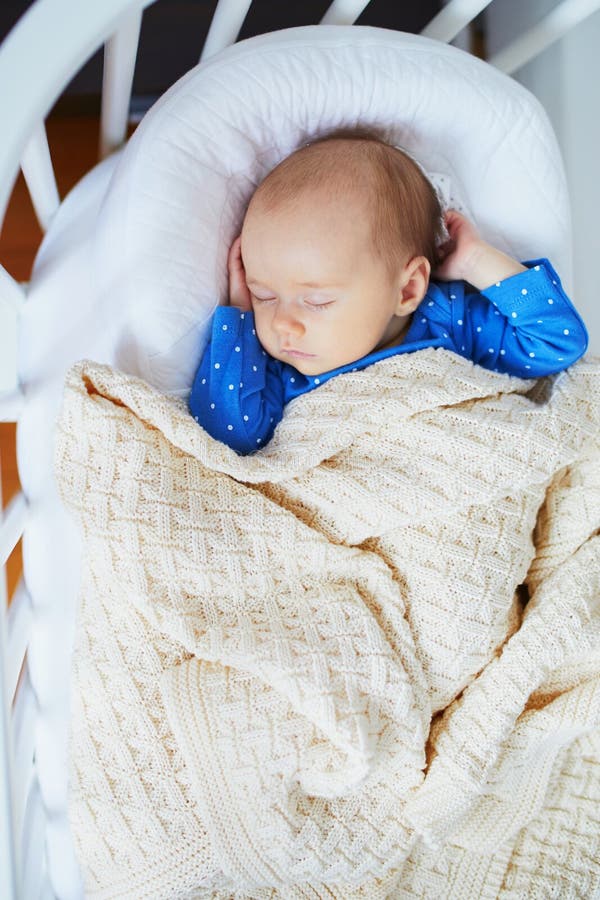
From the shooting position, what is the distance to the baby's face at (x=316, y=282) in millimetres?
960

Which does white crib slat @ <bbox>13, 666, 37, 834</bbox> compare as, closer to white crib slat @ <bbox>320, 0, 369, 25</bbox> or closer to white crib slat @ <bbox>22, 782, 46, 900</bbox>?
white crib slat @ <bbox>22, 782, 46, 900</bbox>

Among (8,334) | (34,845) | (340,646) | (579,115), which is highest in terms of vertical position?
(579,115)

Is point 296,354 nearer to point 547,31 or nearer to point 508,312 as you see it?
point 508,312

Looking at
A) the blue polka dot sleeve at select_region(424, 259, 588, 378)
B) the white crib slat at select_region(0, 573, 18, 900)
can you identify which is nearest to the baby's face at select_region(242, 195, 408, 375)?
A: the blue polka dot sleeve at select_region(424, 259, 588, 378)

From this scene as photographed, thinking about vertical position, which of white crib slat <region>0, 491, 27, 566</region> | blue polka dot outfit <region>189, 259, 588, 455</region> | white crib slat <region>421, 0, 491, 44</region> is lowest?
white crib slat <region>0, 491, 27, 566</region>

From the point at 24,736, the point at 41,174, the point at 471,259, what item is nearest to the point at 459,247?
the point at 471,259

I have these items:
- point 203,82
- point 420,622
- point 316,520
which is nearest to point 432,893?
point 420,622

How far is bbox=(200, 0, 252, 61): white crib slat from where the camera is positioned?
0.94 meters

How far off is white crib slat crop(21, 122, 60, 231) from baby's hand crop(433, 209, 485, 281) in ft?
1.48

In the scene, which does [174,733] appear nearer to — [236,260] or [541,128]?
[236,260]

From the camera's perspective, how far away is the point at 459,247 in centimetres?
107

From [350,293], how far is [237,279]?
0.14 m

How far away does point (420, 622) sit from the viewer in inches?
37.5

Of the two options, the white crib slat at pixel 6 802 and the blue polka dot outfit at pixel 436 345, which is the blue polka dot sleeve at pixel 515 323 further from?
the white crib slat at pixel 6 802
